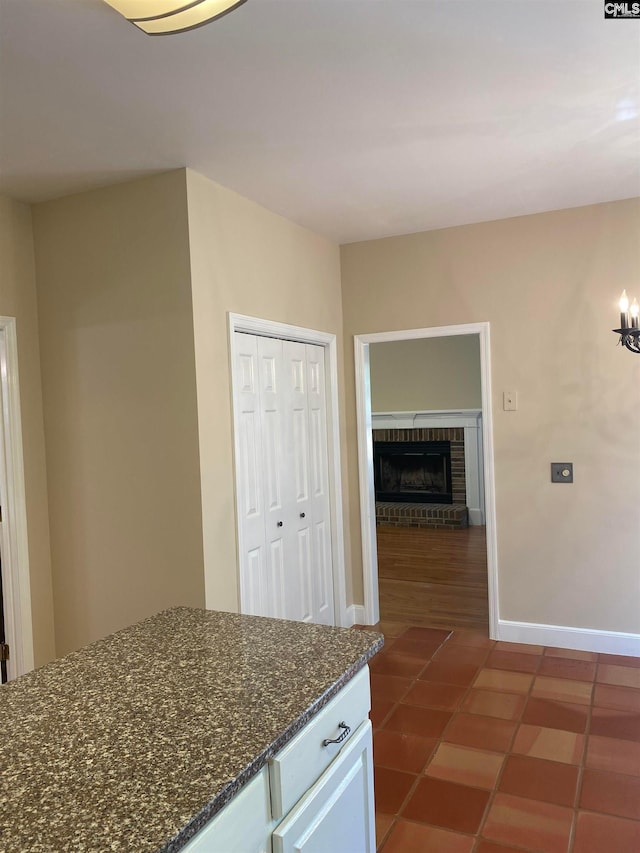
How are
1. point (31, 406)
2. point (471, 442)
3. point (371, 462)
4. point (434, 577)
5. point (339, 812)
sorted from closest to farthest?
1. point (339, 812)
2. point (31, 406)
3. point (371, 462)
4. point (434, 577)
5. point (471, 442)

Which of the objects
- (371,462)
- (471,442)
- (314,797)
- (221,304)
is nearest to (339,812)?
(314,797)

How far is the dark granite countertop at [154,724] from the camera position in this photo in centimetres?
102

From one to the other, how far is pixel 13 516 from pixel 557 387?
3.14m

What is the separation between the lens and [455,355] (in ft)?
25.7

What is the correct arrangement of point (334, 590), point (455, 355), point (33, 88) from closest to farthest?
point (33, 88), point (334, 590), point (455, 355)

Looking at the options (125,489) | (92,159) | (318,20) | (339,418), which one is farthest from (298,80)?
(339,418)

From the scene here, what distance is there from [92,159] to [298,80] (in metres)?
1.12

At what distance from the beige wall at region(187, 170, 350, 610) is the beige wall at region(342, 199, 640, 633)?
111 centimetres

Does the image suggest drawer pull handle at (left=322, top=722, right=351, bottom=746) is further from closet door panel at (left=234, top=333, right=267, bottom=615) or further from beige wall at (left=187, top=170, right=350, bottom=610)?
closet door panel at (left=234, top=333, right=267, bottom=615)

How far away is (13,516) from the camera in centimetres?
327

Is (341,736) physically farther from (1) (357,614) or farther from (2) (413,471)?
(2) (413,471)

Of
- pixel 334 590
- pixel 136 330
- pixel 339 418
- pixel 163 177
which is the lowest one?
pixel 334 590

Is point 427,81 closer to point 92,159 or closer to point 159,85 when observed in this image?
point 159,85

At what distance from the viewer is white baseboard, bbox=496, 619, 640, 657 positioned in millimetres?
3775
